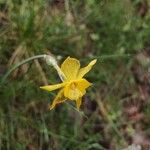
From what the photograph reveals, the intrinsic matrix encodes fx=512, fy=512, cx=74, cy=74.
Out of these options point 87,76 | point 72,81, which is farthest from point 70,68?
point 87,76

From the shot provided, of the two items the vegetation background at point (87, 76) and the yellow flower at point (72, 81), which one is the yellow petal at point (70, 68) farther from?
the vegetation background at point (87, 76)

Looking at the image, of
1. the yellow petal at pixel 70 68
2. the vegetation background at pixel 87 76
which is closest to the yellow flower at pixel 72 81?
the yellow petal at pixel 70 68

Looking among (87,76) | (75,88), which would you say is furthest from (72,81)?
(87,76)

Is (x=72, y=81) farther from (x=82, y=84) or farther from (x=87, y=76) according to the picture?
(x=87, y=76)

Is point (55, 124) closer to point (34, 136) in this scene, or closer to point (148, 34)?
point (34, 136)

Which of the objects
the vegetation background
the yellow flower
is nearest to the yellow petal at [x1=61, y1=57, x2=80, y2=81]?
the yellow flower

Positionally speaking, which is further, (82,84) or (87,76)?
(87,76)
